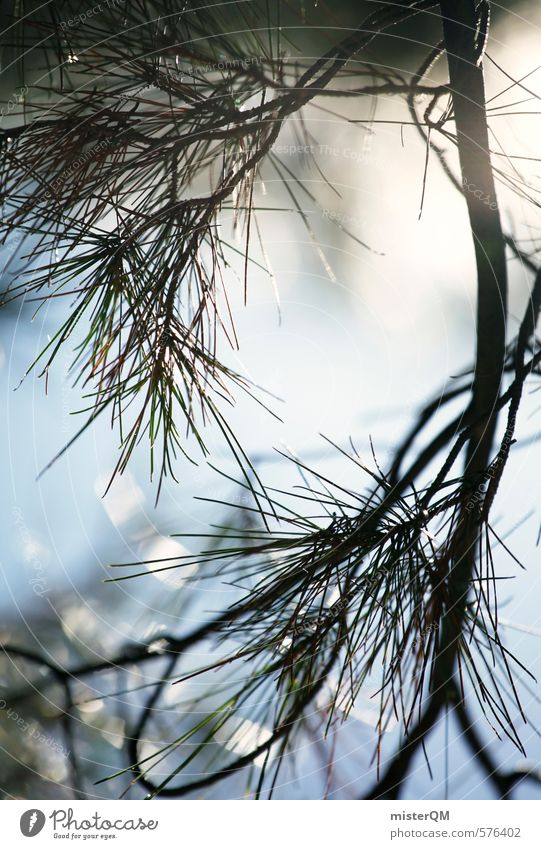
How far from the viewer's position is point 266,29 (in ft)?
1.46

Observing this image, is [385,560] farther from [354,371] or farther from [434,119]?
[434,119]

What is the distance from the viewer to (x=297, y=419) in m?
0.46

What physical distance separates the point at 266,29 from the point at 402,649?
48 cm

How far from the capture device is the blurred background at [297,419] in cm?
45

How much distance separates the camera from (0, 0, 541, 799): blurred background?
0.45m

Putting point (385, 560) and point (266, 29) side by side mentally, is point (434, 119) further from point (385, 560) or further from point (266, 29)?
point (385, 560)

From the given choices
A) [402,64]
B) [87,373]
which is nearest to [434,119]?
[402,64]

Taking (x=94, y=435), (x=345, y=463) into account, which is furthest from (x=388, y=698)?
(x=94, y=435)

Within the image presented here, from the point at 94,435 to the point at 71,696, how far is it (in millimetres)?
202

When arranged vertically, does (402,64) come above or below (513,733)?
above
